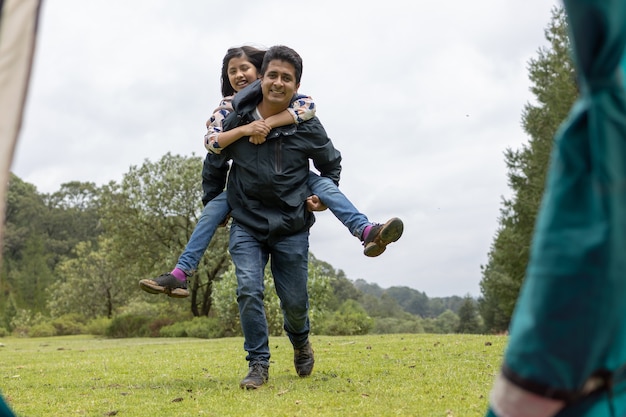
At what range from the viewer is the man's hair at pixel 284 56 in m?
4.67

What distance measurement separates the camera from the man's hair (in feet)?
15.3

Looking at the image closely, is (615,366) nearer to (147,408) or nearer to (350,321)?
(147,408)

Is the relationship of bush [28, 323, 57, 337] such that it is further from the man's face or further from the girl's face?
the man's face

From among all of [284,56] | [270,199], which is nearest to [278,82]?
[284,56]

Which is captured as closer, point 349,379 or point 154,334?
point 349,379

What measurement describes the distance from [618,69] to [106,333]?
2663 centimetres

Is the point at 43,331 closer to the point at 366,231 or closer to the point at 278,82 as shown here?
the point at 278,82

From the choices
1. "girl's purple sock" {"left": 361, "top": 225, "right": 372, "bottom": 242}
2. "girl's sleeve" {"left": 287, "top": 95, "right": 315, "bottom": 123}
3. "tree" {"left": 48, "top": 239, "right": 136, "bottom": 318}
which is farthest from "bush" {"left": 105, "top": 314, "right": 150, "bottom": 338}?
"girl's purple sock" {"left": 361, "top": 225, "right": 372, "bottom": 242}

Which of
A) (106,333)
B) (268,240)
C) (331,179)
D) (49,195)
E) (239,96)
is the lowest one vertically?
(106,333)

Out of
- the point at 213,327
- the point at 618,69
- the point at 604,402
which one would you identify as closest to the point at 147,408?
the point at 604,402

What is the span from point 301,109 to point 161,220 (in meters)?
22.9

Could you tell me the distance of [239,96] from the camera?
484 cm

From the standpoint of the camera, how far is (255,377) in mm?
4699

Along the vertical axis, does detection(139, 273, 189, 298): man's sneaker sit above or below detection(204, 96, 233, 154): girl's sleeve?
below
